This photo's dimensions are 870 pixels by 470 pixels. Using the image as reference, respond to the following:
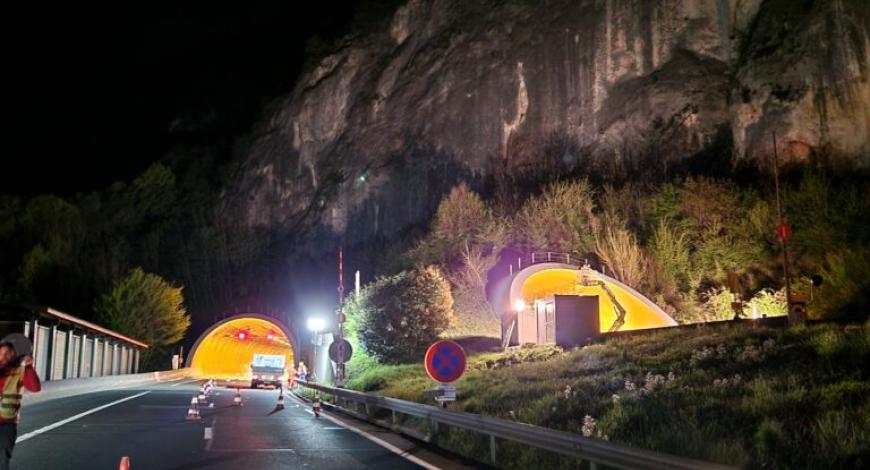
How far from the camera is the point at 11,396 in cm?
686

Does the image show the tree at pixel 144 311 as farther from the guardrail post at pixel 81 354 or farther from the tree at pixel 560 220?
the tree at pixel 560 220

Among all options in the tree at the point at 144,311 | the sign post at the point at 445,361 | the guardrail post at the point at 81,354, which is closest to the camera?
the sign post at the point at 445,361

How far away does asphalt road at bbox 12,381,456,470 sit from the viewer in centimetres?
1023

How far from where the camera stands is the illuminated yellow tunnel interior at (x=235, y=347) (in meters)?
65.9

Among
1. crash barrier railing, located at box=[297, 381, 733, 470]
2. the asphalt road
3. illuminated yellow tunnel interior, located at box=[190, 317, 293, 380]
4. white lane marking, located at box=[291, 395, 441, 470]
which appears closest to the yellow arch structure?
the asphalt road

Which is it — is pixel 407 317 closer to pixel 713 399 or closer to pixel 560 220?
pixel 713 399

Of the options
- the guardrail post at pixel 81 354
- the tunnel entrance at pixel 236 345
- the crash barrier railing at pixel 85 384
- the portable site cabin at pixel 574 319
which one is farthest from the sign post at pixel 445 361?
the tunnel entrance at pixel 236 345

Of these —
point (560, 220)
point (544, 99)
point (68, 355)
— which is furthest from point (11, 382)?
point (544, 99)

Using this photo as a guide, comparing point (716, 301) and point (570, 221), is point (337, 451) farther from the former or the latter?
point (570, 221)

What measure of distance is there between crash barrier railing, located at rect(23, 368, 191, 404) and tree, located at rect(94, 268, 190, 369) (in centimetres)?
622

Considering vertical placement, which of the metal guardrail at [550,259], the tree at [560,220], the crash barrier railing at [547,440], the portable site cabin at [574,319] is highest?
the tree at [560,220]

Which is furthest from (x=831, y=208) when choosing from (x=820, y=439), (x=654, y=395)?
(x=820, y=439)

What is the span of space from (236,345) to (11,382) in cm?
7862

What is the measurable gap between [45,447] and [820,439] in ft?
37.5
